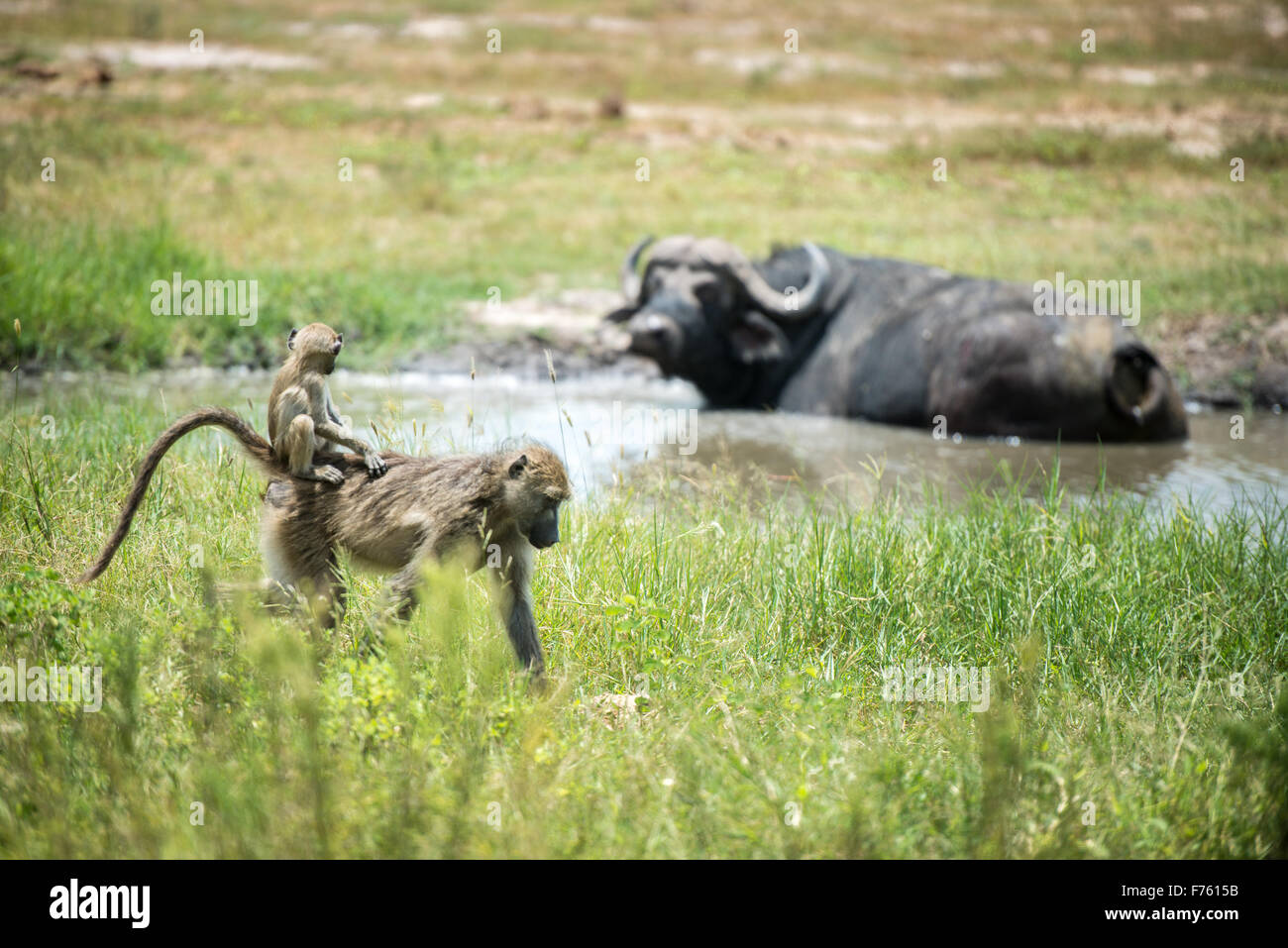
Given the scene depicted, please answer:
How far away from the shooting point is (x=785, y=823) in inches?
129

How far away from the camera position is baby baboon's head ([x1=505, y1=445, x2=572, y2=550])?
4.18 m

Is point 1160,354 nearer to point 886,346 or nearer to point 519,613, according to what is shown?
point 886,346

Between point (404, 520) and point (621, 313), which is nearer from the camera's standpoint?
point (404, 520)

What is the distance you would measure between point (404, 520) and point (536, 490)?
0.49 meters

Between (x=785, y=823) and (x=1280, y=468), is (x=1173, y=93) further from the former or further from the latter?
(x=785, y=823)

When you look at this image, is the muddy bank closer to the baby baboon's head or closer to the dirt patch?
the baby baboon's head

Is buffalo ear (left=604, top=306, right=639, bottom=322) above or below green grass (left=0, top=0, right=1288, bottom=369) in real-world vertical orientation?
below

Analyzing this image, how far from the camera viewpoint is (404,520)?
4.25 metres

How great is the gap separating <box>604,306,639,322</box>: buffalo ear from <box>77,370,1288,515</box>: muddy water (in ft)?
2.28

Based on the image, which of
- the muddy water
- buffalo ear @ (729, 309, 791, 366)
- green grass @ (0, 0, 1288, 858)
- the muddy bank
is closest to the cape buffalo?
buffalo ear @ (729, 309, 791, 366)

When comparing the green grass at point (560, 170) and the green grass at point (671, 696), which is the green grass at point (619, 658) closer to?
the green grass at point (671, 696)

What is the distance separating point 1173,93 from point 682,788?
108ft

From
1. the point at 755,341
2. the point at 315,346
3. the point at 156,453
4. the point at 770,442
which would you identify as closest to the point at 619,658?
the point at 315,346

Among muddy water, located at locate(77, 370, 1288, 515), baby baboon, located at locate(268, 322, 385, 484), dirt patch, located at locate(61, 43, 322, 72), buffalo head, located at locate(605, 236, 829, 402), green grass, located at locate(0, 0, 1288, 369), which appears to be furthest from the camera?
dirt patch, located at locate(61, 43, 322, 72)
